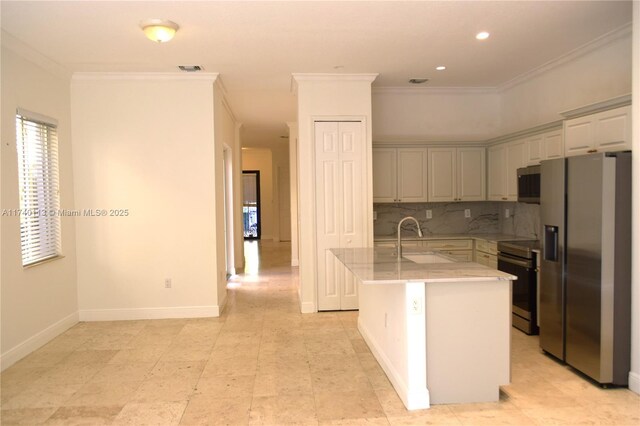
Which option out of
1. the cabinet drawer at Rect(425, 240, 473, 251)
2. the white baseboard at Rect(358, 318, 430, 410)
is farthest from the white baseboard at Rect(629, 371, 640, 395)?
the cabinet drawer at Rect(425, 240, 473, 251)

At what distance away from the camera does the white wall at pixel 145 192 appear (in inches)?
198

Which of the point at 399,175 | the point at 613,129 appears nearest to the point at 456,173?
the point at 399,175

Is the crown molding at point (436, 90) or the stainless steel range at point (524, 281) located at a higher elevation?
the crown molding at point (436, 90)

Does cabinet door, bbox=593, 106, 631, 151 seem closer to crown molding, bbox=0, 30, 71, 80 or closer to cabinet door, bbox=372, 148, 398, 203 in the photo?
cabinet door, bbox=372, 148, 398, 203

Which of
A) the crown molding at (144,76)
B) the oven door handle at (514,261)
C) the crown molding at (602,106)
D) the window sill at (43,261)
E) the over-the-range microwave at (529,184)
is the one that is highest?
the crown molding at (144,76)

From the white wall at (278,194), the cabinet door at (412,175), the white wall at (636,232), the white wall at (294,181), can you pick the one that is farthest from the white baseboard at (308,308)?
the white wall at (278,194)

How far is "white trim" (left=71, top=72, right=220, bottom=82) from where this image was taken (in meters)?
4.94

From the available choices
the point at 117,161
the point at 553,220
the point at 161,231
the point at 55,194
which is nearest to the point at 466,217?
the point at 553,220

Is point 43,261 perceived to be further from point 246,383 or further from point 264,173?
point 264,173

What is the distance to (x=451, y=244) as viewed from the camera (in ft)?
18.2

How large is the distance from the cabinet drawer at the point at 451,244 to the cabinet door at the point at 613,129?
86.3 inches

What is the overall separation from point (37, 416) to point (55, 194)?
2498 millimetres

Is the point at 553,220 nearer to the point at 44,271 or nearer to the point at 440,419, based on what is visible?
the point at 440,419

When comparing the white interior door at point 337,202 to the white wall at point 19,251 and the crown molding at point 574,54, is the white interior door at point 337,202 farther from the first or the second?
the white wall at point 19,251
